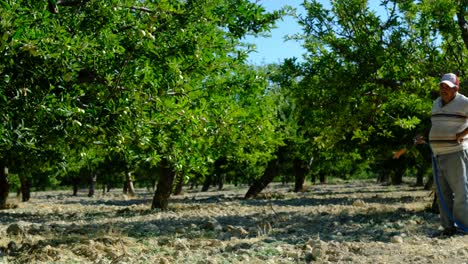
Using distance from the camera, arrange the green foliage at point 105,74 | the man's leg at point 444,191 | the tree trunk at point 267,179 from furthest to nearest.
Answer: the tree trunk at point 267,179 < the man's leg at point 444,191 < the green foliage at point 105,74

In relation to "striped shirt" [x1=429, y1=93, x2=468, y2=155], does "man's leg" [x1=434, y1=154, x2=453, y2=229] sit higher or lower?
lower

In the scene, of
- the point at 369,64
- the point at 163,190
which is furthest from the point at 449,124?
the point at 163,190

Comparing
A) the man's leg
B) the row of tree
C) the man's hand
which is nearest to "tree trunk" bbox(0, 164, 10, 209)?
the row of tree

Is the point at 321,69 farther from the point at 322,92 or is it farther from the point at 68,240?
the point at 68,240

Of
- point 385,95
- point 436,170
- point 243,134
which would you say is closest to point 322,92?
point 385,95

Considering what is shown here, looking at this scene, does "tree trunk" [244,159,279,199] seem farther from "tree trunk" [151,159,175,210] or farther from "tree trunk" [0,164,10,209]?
"tree trunk" [0,164,10,209]

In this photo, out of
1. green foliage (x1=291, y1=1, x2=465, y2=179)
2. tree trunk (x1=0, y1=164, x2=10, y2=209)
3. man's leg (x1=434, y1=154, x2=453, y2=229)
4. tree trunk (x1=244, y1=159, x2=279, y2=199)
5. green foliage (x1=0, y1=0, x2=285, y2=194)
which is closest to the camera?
green foliage (x1=0, y1=0, x2=285, y2=194)

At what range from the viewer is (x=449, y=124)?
7.16 m

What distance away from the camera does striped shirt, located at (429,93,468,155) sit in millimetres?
7102

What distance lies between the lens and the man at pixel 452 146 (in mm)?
7074

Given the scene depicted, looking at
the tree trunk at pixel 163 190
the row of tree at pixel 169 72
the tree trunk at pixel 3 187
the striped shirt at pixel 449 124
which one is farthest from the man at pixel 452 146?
the tree trunk at pixel 3 187

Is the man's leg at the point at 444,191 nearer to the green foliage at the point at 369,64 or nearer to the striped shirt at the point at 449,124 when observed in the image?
the striped shirt at the point at 449,124

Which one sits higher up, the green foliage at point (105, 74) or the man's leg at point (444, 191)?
the green foliage at point (105, 74)

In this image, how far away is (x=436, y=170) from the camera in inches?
299
